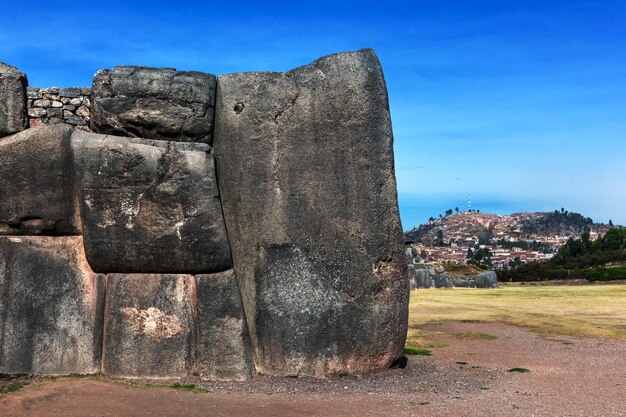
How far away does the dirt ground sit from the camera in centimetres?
1003

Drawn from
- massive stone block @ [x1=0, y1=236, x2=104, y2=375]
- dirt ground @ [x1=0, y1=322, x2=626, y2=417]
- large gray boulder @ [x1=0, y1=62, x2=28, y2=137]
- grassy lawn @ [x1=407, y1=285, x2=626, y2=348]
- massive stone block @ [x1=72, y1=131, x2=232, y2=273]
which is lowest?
dirt ground @ [x1=0, y1=322, x2=626, y2=417]

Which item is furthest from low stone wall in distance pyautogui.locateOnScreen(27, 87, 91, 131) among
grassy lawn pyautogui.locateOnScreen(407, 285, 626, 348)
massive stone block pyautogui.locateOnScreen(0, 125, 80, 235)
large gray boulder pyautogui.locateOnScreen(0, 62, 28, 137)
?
grassy lawn pyautogui.locateOnScreen(407, 285, 626, 348)

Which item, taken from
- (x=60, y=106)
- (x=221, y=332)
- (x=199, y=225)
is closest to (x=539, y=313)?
(x=221, y=332)

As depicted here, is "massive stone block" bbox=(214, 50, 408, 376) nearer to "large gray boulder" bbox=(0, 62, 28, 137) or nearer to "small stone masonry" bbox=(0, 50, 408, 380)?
"small stone masonry" bbox=(0, 50, 408, 380)

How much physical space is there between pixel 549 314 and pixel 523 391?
14746 mm

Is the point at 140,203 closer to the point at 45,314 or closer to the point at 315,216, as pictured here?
the point at 45,314

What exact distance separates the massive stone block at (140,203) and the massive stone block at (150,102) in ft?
0.96

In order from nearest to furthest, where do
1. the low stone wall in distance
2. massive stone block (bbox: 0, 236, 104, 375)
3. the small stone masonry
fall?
massive stone block (bbox: 0, 236, 104, 375) → the small stone masonry → the low stone wall in distance

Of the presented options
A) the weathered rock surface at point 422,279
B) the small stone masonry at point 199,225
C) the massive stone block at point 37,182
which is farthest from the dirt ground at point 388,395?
the weathered rock surface at point 422,279

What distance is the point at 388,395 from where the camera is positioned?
1131cm

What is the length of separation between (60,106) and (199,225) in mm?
3425

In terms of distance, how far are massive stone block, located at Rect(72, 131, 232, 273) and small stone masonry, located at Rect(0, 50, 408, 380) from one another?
0.03 meters

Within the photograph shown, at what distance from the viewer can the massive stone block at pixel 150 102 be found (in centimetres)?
1241

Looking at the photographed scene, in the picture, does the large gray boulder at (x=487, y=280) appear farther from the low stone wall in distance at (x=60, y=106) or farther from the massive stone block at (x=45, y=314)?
the low stone wall in distance at (x=60, y=106)
